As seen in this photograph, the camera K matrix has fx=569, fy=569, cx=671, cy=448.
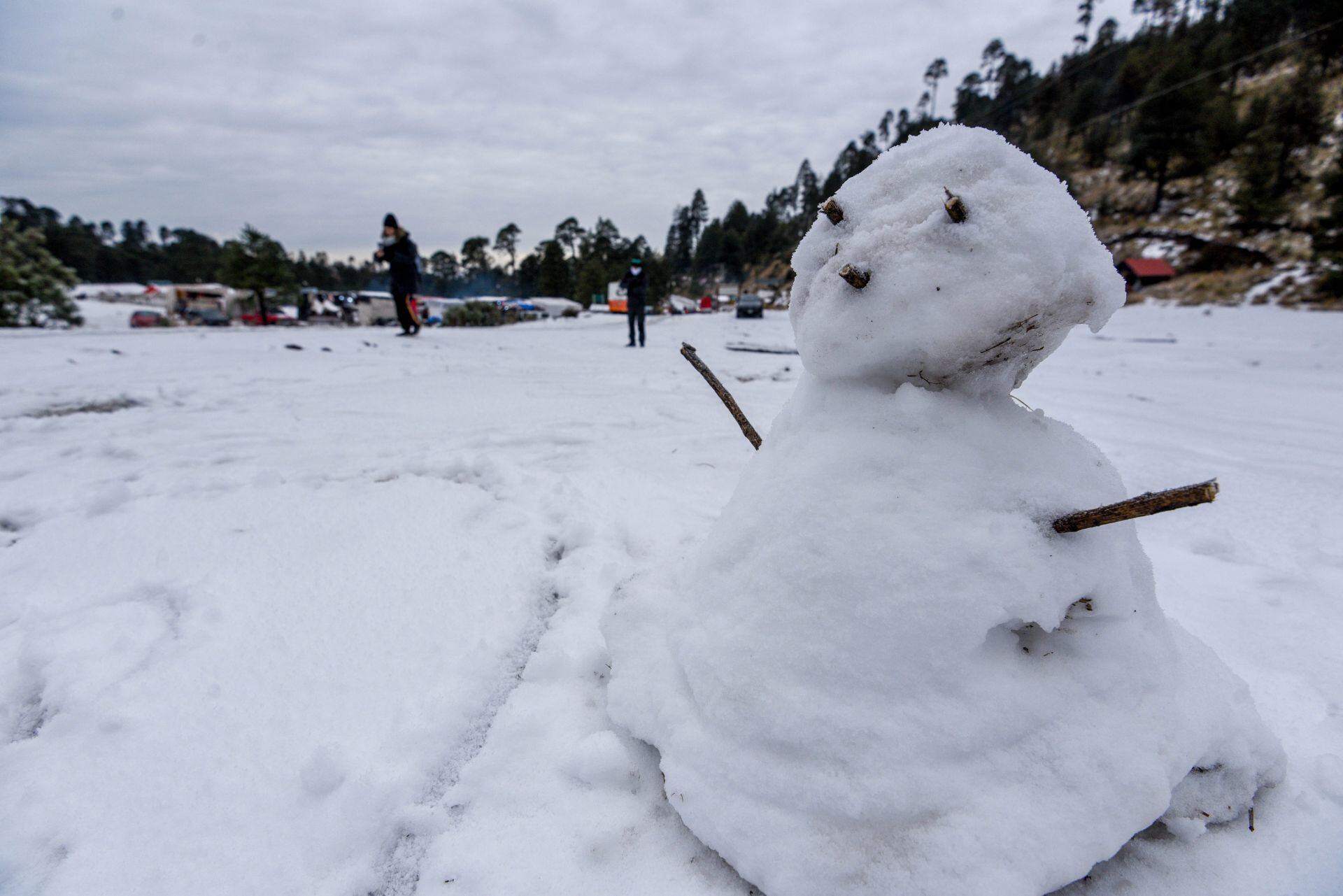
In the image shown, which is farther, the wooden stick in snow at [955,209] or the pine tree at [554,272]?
the pine tree at [554,272]

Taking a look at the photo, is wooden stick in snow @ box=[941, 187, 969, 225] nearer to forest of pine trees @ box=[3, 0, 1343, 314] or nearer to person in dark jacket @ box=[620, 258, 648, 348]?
forest of pine trees @ box=[3, 0, 1343, 314]

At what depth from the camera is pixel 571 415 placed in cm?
423

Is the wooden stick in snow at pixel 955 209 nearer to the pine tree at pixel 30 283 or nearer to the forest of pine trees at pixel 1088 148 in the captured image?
the forest of pine trees at pixel 1088 148

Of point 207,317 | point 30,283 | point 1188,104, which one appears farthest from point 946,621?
point 207,317

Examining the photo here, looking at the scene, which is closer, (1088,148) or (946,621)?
(946,621)

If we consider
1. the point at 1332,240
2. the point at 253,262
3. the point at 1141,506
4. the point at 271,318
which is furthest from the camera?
the point at 271,318

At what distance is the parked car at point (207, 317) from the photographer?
3194cm

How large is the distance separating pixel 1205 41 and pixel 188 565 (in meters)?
53.2

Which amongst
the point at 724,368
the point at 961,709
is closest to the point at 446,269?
the point at 724,368

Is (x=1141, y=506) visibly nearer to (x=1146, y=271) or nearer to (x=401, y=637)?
(x=401, y=637)

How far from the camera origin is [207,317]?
33438 mm

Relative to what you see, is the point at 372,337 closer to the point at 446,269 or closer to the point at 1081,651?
the point at 1081,651

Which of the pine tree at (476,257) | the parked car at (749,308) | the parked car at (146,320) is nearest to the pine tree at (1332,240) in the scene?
the parked car at (749,308)

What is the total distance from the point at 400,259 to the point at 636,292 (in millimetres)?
3748
